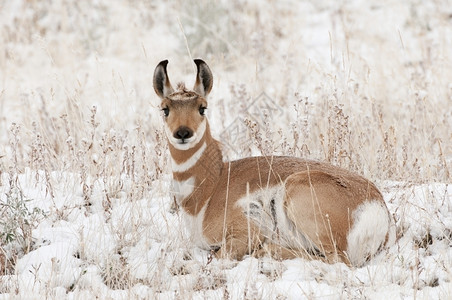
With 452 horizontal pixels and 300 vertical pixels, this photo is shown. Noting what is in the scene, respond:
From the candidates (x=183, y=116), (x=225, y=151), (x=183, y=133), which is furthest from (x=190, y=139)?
(x=225, y=151)

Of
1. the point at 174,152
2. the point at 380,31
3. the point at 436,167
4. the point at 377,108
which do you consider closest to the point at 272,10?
the point at 380,31

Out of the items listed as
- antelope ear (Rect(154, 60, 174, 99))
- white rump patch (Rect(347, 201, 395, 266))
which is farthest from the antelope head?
white rump patch (Rect(347, 201, 395, 266))

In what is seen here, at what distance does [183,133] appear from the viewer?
16.7ft

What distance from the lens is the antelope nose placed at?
5.10m

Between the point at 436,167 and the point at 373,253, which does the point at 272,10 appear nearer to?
the point at 436,167

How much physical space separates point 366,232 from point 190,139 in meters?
1.47

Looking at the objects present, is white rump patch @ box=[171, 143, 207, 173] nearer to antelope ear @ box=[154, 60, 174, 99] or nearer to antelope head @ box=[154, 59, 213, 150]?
antelope head @ box=[154, 59, 213, 150]

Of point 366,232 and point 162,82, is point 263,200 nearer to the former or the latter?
point 366,232

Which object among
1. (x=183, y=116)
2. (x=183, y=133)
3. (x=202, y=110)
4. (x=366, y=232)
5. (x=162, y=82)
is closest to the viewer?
(x=366, y=232)

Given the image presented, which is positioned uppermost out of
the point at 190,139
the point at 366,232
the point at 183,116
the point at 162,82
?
the point at 162,82

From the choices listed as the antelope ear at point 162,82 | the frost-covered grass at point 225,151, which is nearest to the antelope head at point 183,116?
the antelope ear at point 162,82

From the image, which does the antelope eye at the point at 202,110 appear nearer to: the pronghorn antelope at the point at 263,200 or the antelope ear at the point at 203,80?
the pronghorn antelope at the point at 263,200

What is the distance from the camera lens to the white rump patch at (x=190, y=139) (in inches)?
203

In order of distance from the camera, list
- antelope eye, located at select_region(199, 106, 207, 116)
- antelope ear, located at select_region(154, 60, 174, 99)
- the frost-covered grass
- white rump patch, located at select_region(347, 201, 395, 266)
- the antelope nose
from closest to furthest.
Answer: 1. the frost-covered grass
2. white rump patch, located at select_region(347, 201, 395, 266)
3. the antelope nose
4. antelope eye, located at select_region(199, 106, 207, 116)
5. antelope ear, located at select_region(154, 60, 174, 99)
